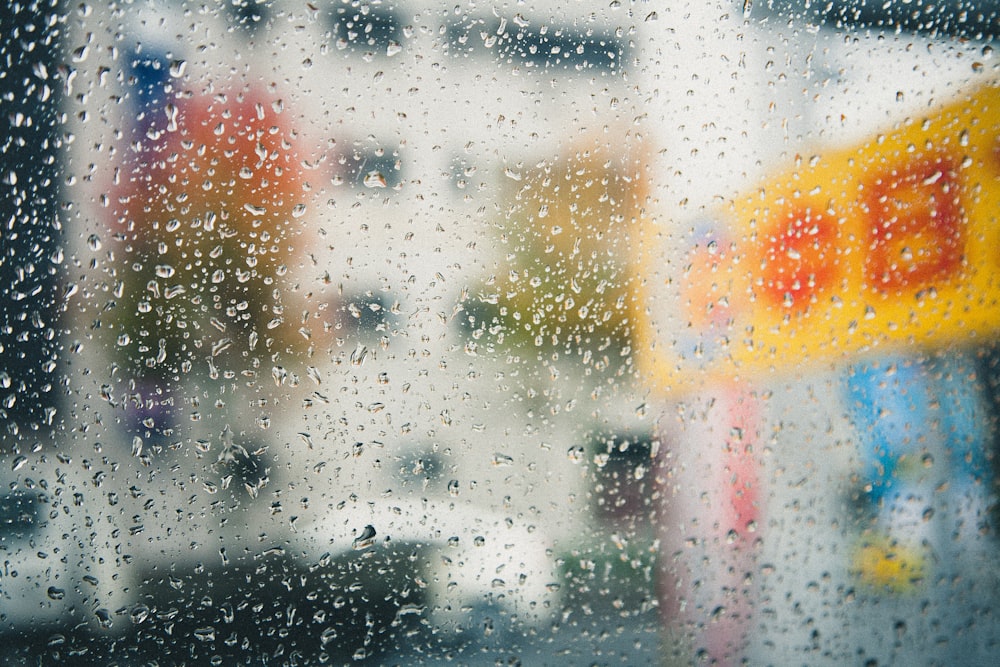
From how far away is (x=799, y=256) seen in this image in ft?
2.46

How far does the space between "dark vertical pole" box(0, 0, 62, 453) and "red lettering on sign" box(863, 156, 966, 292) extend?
95 cm

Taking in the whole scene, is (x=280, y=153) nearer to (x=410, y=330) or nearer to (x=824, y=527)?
(x=410, y=330)

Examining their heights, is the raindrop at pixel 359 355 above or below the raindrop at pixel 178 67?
below

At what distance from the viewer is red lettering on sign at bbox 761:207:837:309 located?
75 cm

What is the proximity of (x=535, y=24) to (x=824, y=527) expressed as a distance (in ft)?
2.29

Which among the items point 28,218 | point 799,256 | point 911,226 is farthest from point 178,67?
point 911,226

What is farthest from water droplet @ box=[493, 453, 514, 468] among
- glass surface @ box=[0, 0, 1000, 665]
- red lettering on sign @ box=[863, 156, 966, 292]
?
red lettering on sign @ box=[863, 156, 966, 292]

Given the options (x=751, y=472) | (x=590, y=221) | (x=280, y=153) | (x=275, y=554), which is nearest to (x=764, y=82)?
Result: (x=590, y=221)

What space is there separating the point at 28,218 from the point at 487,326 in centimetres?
53

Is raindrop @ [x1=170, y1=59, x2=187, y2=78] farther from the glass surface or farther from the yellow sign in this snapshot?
the yellow sign

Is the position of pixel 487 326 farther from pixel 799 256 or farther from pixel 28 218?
pixel 28 218

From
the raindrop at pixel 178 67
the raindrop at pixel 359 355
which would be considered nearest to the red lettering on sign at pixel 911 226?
the raindrop at pixel 359 355

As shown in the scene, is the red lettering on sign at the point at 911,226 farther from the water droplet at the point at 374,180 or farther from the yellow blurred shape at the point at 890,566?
the water droplet at the point at 374,180

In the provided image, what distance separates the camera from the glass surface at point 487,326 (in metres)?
0.70
